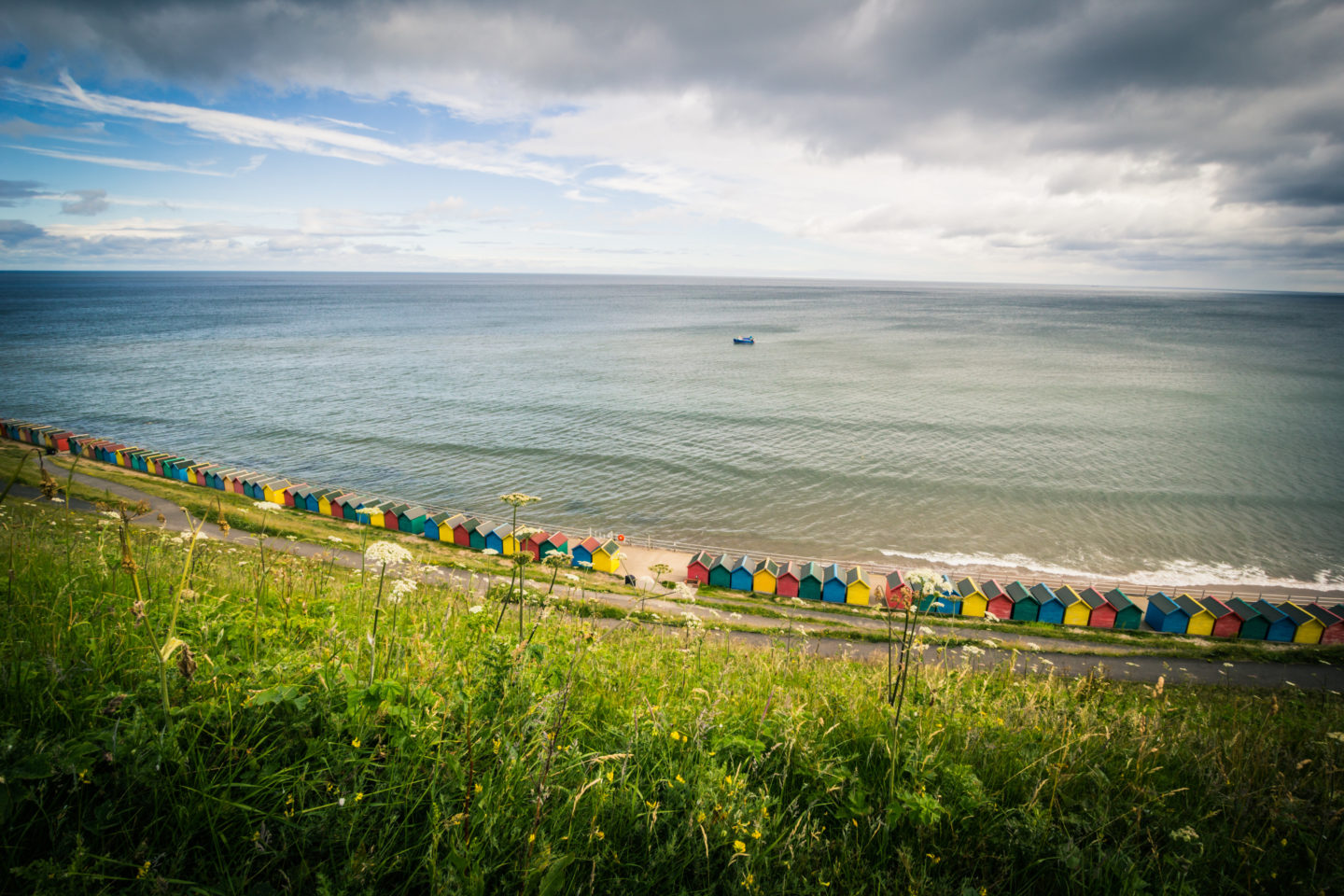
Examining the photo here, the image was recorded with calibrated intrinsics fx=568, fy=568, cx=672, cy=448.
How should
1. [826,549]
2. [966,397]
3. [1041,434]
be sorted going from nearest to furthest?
[826,549] → [1041,434] → [966,397]

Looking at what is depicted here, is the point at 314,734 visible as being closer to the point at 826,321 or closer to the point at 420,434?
the point at 420,434

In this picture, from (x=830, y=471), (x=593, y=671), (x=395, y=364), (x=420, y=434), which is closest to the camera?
(x=593, y=671)

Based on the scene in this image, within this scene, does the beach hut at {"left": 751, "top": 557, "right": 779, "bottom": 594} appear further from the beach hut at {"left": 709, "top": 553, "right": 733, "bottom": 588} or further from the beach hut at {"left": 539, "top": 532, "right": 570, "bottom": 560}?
the beach hut at {"left": 539, "top": 532, "right": 570, "bottom": 560}

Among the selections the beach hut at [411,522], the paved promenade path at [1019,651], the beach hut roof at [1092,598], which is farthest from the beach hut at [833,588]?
the beach hut at [411,522]

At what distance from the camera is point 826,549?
32500 millimetres

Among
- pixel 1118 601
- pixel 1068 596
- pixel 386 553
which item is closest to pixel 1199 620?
pixel 1118 601

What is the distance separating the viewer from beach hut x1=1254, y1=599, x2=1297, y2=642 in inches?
953

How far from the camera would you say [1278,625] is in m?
24.3

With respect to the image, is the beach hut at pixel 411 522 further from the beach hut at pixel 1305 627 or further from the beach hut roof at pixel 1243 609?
the beach hut at pixel 1305 627

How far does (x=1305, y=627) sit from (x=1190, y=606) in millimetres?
4092

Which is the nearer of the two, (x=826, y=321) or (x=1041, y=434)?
(x=1041, y=434)

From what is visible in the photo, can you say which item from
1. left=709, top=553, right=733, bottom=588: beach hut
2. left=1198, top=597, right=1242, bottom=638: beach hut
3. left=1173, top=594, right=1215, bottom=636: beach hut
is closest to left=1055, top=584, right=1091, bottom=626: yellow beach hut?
left=1173, top=594, right=1215, bottom=636: beach hut

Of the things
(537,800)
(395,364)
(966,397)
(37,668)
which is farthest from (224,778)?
(395,364)

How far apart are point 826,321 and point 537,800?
188633mm
